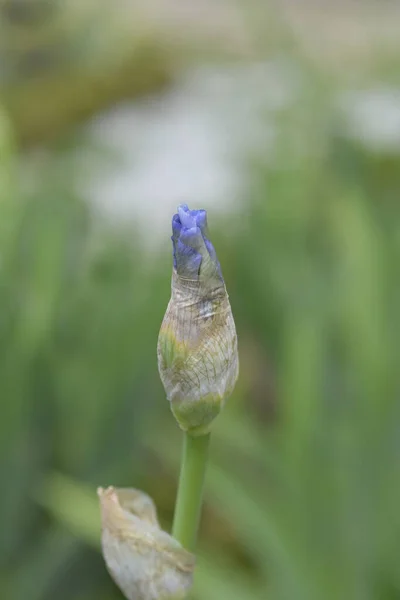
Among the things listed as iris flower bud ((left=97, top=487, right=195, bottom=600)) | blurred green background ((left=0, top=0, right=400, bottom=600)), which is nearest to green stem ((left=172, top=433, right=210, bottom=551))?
iris flower bud ((left=97, top=487, right=195, bottom=600))

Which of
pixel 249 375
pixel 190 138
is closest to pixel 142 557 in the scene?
pixel 249 375

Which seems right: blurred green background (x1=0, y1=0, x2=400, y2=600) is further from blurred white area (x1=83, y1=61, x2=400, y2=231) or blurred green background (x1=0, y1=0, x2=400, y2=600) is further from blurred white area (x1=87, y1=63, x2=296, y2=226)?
blurred white area (x1=87, y1=63, x2=296, y2=226)

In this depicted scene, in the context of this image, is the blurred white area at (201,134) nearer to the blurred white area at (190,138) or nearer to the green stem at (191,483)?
the blurred white area at (190,138)

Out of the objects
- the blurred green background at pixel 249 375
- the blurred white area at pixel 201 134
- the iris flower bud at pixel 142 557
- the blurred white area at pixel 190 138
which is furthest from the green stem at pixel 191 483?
the blurred white area at pixel 190 138

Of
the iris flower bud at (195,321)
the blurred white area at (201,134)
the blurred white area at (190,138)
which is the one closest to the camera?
the iris flower bud at (195,321)

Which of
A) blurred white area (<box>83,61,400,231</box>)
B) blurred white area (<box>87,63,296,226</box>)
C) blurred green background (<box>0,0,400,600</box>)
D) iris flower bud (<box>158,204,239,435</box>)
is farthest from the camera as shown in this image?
blurred white area (<box>87,63,296,226</box>)

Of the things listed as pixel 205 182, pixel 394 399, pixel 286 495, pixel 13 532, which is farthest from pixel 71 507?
pixel 205 182

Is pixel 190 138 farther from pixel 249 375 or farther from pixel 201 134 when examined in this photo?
pixel 249 375
